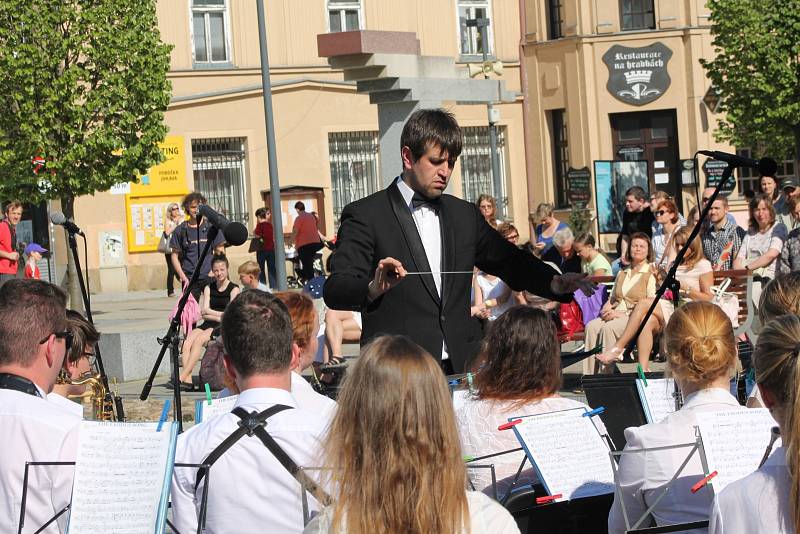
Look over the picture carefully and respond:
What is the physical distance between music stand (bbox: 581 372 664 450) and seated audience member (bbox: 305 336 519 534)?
1.98 m

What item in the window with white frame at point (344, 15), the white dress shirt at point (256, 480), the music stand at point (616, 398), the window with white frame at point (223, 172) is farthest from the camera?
the window with white frame at point (344, 15)

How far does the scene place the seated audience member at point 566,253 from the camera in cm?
1128

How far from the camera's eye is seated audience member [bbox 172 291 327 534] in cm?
344

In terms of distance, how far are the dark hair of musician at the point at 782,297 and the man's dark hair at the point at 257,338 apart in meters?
2.06

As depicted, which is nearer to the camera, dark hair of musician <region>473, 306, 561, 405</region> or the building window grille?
dark hair of musician <region>473, 306, 561, 405</region>

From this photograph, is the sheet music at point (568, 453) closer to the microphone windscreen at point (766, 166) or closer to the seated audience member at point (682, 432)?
the seated audience member at point (682, 432)

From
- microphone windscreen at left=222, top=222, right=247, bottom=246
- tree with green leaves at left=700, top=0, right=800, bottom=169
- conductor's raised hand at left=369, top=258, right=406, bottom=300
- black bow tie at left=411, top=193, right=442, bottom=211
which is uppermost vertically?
tree with green leaves at left=700, top=0, right=800, bottom=169

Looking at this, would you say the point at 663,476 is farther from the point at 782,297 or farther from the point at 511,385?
the point at 782,297

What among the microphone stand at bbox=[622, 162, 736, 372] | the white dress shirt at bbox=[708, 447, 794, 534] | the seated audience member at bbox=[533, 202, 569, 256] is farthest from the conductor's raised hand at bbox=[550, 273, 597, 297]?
the seated audience member at bbox=[533, 202, 569, 256]

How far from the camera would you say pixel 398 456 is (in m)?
2.57

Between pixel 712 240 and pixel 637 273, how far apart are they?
1805 mm

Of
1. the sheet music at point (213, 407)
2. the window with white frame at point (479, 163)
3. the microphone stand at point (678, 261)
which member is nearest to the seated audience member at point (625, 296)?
the microphone stand at point (678, 261)

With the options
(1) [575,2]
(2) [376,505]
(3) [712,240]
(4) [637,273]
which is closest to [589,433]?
(2) [376,505]

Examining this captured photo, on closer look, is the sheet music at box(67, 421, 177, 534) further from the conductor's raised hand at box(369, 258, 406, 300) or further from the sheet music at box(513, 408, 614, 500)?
the conductor's raised hand at box(369, 258, 406, 300)
